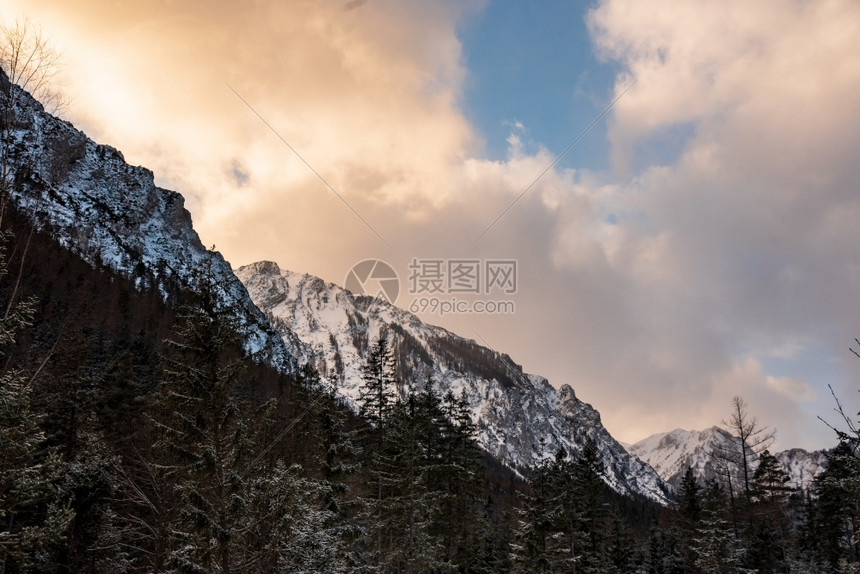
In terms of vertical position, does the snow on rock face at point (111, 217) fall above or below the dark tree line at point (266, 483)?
above

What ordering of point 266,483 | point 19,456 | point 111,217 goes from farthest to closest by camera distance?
point 111,217 < point 266,483 < point 19,456

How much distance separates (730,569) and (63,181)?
192 meters

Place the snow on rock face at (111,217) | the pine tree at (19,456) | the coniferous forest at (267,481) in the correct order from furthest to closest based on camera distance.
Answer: the snow on rock face at (111,217) < the coniferous forest at (267,481) < the pine tree at (19,456)

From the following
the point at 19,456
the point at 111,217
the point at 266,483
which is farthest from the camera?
the point at 111,217

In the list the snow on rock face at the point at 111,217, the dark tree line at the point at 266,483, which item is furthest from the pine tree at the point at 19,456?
the snow on rock face at the point at 111,217

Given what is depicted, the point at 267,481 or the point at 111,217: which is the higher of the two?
the point at 111,217

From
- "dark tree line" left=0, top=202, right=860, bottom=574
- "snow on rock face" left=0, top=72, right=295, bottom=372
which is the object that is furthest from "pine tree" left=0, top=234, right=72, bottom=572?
"snow on rock face" left=0, top=72, right=295, bottom=372

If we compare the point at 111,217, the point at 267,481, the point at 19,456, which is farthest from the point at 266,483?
the point at 111,217

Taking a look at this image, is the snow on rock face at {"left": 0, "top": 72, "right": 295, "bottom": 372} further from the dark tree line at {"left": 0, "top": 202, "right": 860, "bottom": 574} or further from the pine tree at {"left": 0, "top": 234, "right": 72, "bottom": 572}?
the pine tree at {"left": 0, "top": 234, "right": 72, "bottom": 572}

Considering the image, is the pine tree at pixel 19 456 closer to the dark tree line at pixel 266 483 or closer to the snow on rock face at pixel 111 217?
the dark tree line at pixel 266 483

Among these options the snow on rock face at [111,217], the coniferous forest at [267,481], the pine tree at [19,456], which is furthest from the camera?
the snow on rock face at [111,217]

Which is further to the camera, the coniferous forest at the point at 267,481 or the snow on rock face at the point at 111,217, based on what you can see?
the snow on rock face at the point at 111,217

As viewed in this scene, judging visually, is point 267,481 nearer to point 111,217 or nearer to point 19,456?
point 19,456

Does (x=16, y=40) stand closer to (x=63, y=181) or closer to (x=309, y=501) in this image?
(x=309, y=501)
